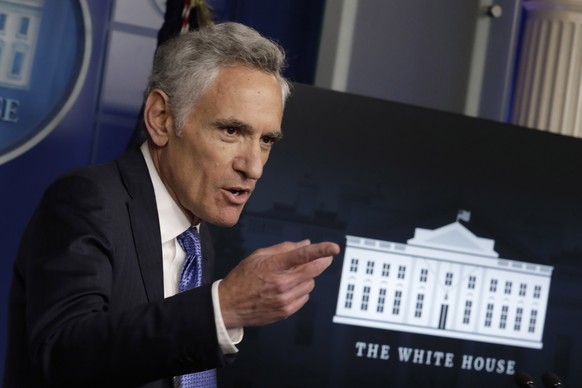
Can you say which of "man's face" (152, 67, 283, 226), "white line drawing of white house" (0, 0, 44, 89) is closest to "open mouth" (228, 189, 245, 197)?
"man's face" (152, 67, 283, 226)

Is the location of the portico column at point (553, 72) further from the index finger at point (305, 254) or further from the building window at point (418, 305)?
the index finger at point (305, 254)

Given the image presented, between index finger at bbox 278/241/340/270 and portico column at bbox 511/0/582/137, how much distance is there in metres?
3.31

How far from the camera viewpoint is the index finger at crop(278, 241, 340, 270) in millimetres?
1538

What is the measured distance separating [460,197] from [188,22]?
1.19 m

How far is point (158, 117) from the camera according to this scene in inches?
83.7

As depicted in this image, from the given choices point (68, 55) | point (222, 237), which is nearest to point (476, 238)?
point (222, 237)

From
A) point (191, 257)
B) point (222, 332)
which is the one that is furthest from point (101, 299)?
point (191, 257)

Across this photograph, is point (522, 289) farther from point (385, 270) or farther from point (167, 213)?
point (167, 213)

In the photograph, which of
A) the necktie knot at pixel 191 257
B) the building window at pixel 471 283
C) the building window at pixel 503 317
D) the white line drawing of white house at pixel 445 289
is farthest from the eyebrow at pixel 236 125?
the building window at pixel 503 317

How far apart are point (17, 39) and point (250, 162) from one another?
6.12 ft

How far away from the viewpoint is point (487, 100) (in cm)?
453

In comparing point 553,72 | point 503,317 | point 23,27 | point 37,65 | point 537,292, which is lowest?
point 503,317

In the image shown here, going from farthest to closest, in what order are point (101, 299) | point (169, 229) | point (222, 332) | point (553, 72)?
1. point (553, 72)
2. point (169, 229)
3. point (101, 299)
4. point (222, 332)

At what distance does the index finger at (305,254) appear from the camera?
1.54m
